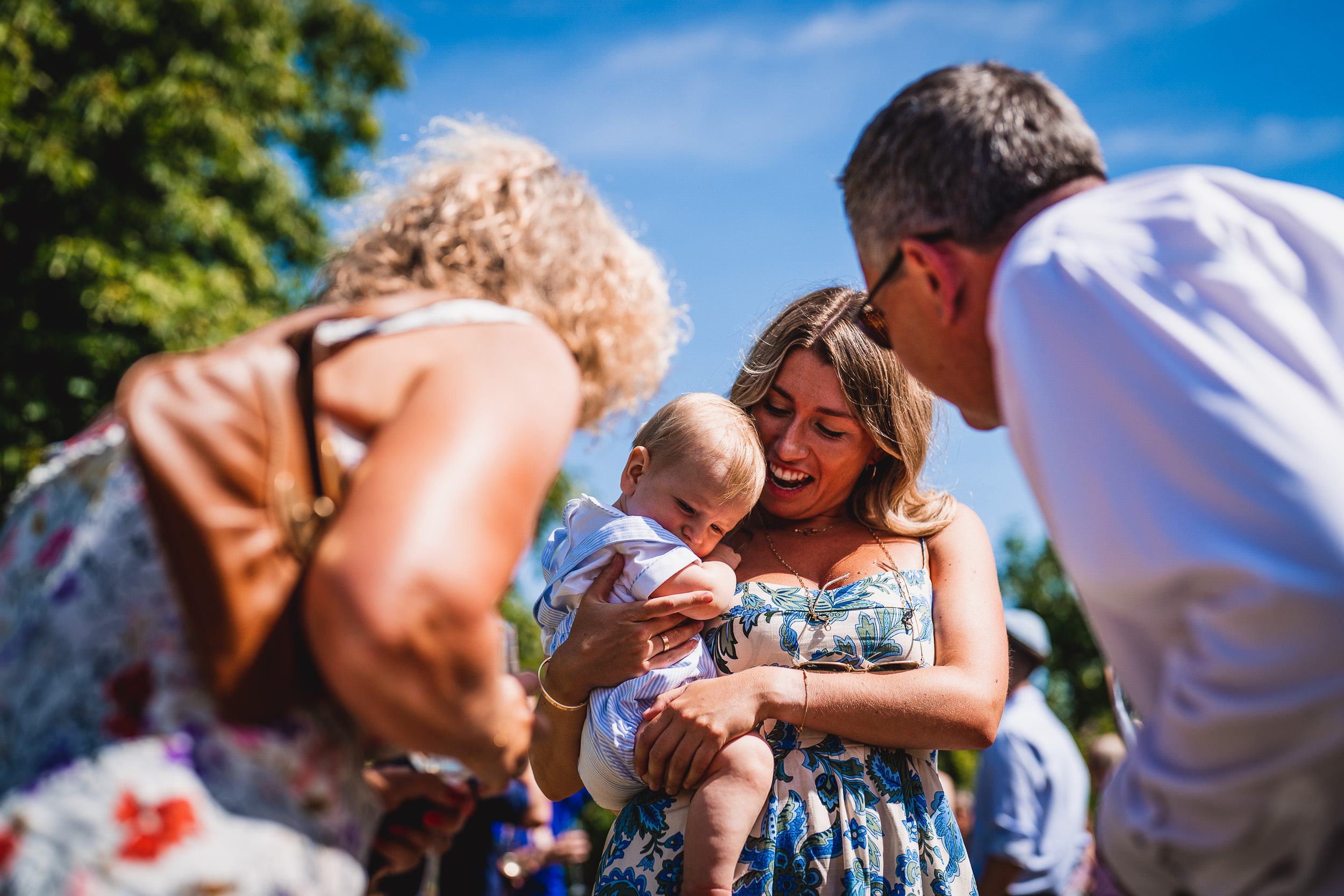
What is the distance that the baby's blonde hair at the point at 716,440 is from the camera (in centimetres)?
293

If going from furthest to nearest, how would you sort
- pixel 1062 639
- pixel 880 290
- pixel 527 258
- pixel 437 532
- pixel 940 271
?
pixel 1062 639 < pixel 880 290 < pixel 940 271 < pixel 527 258 < pixel 437 532

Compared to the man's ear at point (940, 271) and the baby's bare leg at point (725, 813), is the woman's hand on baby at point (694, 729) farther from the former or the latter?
the man's ear at point (940, 271)

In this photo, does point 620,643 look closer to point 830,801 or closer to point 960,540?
point 830,801

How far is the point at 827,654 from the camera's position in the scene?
8.61 feet

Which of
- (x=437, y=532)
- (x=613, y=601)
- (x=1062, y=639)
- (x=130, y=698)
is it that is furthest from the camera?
(x=1062, y=639)

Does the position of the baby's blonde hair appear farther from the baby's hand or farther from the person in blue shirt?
the person in blue shirt

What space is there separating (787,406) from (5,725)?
7.58 feet

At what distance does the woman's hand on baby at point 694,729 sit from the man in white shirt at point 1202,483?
1.03 m

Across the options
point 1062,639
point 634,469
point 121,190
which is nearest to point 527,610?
point 121,190

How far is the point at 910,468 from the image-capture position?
307 cm

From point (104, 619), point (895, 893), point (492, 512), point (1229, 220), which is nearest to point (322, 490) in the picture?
point (492, 512)

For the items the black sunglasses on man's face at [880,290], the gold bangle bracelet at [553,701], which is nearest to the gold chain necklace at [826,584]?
the black sunglasses on man's face at [880,290]

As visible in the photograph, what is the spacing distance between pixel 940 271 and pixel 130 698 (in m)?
1.66

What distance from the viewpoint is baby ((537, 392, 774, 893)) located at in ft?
7.88
